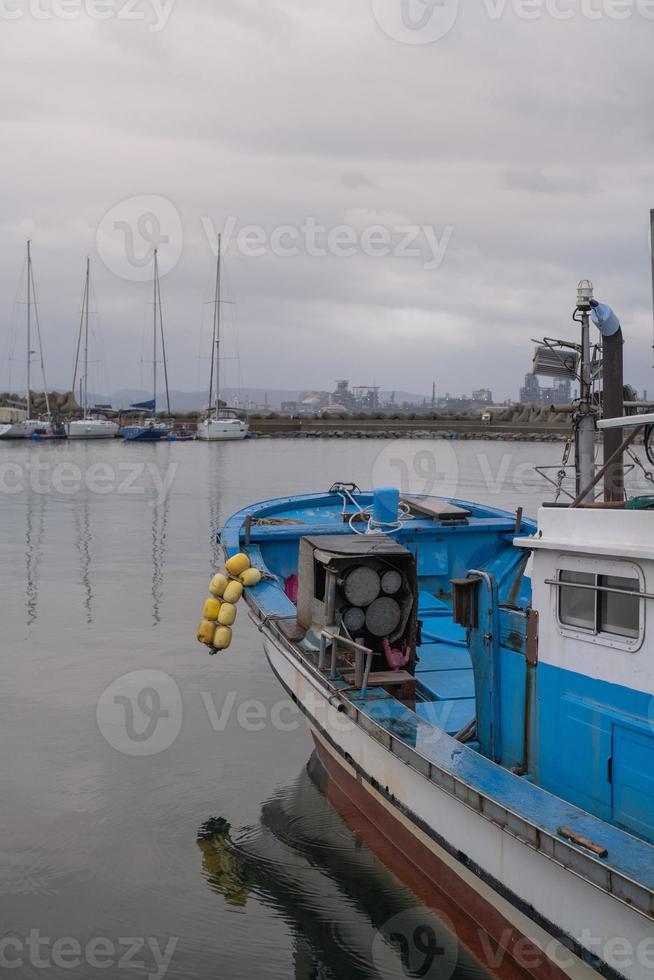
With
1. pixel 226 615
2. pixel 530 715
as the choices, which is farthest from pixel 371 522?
pixel 530 715

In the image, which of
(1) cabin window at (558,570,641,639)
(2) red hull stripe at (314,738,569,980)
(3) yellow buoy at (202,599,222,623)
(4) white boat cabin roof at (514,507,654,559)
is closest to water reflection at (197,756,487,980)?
(2) red hull stripe at (314,738,569,980)

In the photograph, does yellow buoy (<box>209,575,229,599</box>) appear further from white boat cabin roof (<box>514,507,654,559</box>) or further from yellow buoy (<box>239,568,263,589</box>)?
white boat cabin roof (<box>514,507,654,559</box>)

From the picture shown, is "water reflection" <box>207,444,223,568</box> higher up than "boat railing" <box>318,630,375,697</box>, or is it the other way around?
"boat railing" <box>318,630,375,697</box>

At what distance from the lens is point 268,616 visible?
980 centimetres

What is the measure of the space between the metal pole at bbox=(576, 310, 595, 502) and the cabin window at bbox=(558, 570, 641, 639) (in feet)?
7.89

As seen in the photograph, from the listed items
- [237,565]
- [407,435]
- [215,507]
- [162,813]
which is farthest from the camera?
[407,435]

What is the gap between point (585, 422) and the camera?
27.4 feet

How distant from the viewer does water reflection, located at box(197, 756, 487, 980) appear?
23.6 feet

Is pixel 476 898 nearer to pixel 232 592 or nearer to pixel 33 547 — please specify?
pixel 232 592

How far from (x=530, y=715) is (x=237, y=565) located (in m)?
5.08

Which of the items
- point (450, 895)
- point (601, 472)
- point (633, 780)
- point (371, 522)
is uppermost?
point (601, 472)

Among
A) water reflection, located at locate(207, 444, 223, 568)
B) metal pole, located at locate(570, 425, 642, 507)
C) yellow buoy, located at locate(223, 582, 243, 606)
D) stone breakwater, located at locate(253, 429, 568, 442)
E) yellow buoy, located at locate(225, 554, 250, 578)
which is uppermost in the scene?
stone breakwater, located at locate(253, 429, 568, 442)

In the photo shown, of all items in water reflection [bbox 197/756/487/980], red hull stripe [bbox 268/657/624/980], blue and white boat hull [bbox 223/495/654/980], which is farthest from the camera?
water reflection [bbox 197/756/487/980]

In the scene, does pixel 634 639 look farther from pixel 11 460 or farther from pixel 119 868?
pixel 11 460
